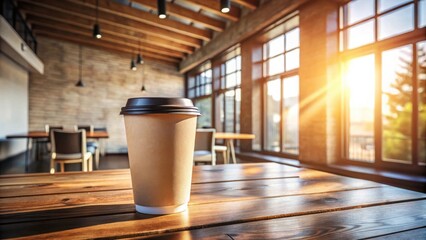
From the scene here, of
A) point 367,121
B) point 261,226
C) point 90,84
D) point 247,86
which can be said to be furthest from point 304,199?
point 90,84

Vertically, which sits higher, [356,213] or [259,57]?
[259,57]

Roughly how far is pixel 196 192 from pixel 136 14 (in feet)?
21.0

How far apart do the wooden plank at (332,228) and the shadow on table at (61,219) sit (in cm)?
14

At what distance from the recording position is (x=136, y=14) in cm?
636

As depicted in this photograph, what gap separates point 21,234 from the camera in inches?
18.8

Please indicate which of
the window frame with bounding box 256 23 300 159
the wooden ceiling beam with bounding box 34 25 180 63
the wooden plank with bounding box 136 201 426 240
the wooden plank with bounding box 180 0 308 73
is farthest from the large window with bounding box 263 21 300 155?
the wooden ceiling beam with bounding box 34 25 180 63

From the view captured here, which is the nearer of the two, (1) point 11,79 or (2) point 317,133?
(2) point 317,133

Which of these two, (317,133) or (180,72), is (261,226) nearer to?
(317,133)

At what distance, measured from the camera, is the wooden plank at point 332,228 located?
480mm

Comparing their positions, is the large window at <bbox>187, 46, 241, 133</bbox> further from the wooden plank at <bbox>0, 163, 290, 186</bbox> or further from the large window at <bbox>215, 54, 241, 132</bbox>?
the wooden plank at <bbox>0, 163, 290, 186</bbox>

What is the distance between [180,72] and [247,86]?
4.75 m

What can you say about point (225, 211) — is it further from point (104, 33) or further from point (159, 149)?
point (104, 33)

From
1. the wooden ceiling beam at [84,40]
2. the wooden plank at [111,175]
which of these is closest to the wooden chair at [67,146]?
the wooden plank at [111,175]

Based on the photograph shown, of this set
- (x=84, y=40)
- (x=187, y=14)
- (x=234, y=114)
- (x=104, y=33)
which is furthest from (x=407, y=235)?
(x=84, y=40)
